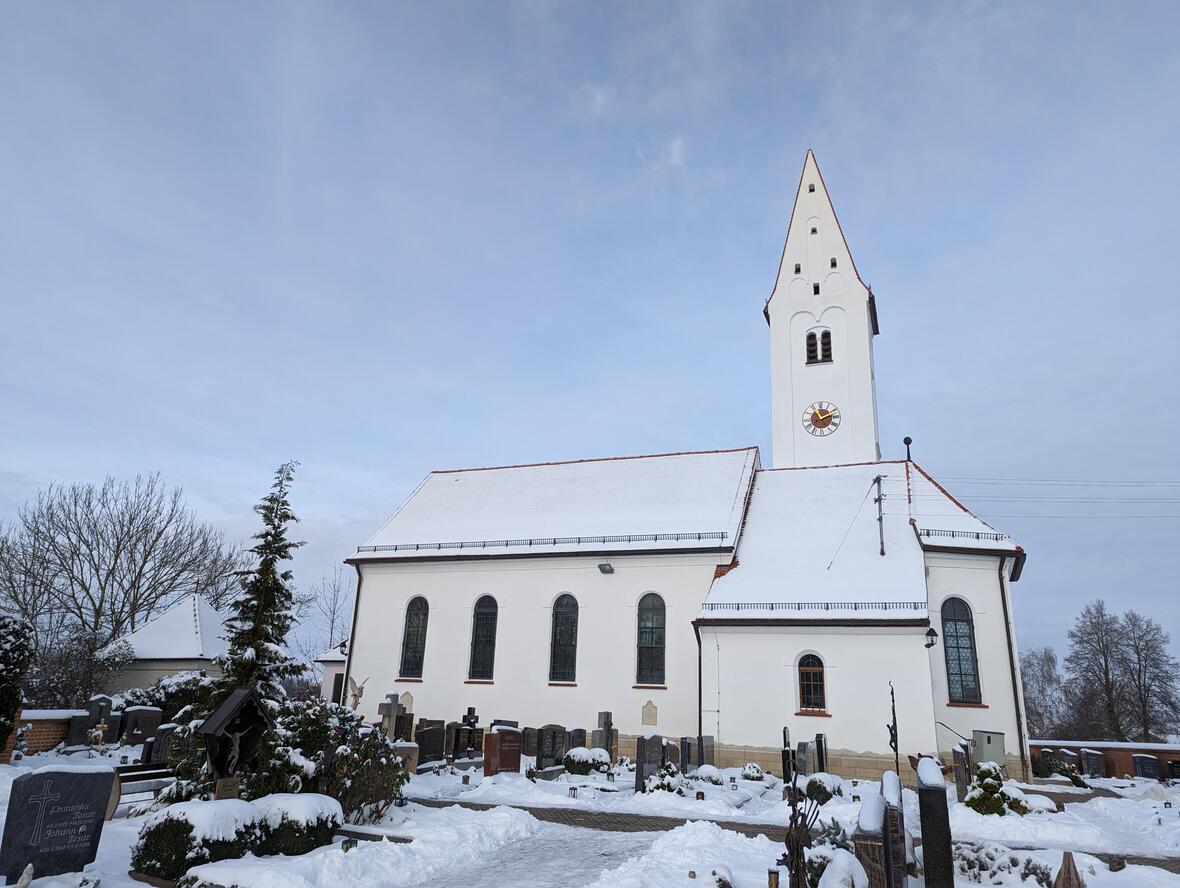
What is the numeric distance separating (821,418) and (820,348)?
3.21 m

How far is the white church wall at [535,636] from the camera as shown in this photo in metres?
23.0

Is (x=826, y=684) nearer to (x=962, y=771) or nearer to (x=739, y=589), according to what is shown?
(x=739, y=589)

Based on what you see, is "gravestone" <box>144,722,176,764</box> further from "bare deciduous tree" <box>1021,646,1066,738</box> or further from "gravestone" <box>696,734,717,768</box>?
"bare deciduous tree" <box>1021,646,1066,738</box>

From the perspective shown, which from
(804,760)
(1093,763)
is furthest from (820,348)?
(804,760)

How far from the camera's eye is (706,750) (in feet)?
63.7

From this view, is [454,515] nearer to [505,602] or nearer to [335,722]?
[505,602]

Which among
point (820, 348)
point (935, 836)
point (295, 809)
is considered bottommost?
point (295, 809)

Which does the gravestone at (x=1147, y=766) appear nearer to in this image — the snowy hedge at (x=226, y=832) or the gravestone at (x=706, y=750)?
the gravestone at (x=706, y=750)

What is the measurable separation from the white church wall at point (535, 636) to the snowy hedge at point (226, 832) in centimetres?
1371

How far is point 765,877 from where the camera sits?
9.25 metres

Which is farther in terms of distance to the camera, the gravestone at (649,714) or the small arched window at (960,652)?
the gravestone at (649,714)

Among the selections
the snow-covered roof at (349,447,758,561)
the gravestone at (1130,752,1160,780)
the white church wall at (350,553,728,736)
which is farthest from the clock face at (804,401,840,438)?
the gravestone at (1130,752,1160,780)

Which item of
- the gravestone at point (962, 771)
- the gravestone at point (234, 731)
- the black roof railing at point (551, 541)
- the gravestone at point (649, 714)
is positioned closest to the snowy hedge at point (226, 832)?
the gravestone at point (234, 731)

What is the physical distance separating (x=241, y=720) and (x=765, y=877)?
23.6ft
